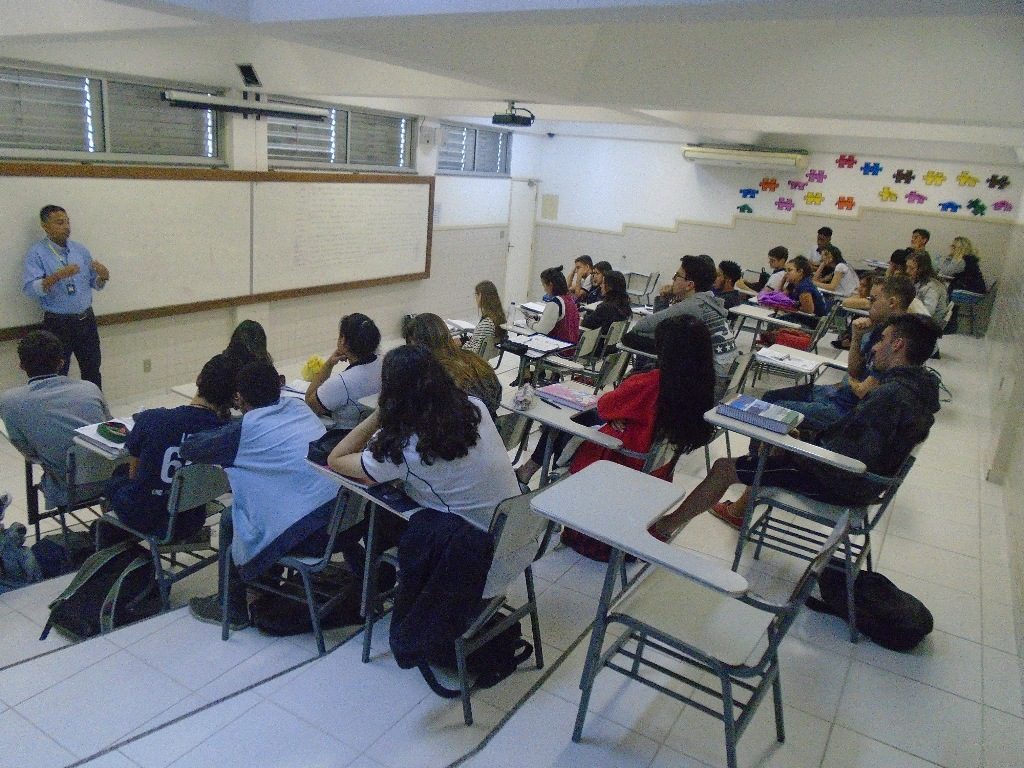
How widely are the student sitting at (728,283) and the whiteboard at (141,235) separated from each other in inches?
180

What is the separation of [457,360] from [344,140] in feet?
17.9

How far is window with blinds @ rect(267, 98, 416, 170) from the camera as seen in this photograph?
7.24 meters

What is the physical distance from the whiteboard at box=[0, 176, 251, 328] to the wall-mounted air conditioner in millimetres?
6295

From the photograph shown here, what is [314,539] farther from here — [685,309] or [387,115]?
[387,115]

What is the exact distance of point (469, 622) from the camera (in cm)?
248

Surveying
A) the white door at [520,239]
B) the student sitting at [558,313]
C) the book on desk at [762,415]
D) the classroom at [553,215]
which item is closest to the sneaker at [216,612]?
the classroom at [553,215]

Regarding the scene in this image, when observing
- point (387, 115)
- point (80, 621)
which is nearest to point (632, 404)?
point (80, 621)

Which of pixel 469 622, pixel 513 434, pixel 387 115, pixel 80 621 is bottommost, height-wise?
pixel 80 621

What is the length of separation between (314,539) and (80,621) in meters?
1.13

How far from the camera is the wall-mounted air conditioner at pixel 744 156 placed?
31.7ft

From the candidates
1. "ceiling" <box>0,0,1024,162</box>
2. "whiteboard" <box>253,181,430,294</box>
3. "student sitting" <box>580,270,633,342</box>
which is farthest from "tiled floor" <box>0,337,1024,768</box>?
"whiteboard" <box>253,181,430,294</box>

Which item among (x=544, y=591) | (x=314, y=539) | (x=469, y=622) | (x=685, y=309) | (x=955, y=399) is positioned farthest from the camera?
(x=955, y=399)

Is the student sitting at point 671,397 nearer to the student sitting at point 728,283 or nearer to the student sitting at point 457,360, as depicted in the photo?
the student sitting at point 457,360

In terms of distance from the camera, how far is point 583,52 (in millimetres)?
4902
